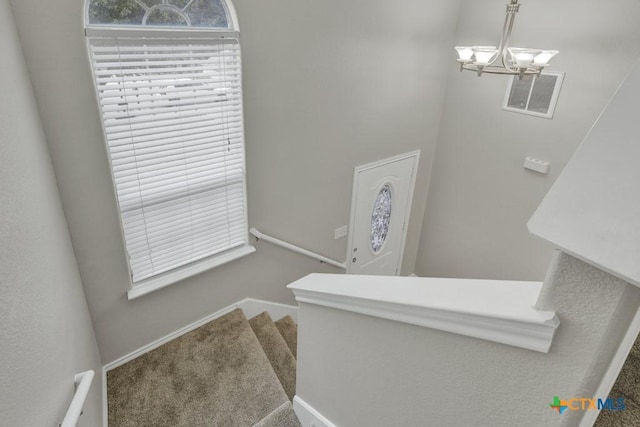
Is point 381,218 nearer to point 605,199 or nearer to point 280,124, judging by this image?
point 280,124

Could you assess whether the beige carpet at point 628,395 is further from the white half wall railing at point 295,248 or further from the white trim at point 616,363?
the white half wall railing at point 295,248

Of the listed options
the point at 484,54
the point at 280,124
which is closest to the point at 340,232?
the point at 280,124

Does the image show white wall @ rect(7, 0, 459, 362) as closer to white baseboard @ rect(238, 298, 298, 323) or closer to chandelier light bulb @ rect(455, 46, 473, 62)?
white baseboard @ rect(238, 298, 298, 323)

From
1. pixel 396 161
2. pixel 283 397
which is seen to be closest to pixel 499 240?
pixel 396 161

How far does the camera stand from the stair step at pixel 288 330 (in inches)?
136

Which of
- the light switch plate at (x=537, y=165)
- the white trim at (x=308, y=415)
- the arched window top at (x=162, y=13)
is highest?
the arched window top at (x=162, y=13)

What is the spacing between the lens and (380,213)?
13.7 ft

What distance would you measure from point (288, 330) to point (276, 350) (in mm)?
436

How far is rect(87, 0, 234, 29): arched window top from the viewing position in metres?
1.92

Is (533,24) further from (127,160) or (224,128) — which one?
(127,160)

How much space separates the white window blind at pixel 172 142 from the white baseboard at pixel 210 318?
0.59 m

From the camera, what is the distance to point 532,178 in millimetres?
3480

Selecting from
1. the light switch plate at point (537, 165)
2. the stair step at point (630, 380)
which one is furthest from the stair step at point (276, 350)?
the light switch plate at point (537, 165)

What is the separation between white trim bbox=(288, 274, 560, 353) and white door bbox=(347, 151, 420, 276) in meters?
2.44
